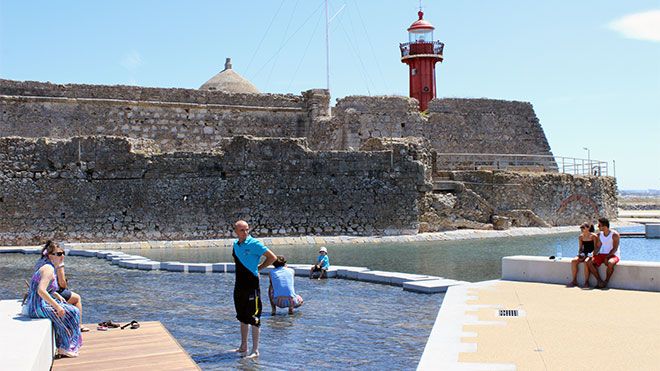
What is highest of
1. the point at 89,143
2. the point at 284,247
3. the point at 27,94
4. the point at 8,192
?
the point at 27,94

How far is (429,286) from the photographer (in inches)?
435

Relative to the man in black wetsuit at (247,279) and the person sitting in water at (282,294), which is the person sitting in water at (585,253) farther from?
the man in black wetsuit at (247,279)

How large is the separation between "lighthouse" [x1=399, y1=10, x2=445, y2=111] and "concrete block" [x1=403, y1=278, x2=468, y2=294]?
30.2 metres

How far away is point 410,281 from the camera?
38.5ft

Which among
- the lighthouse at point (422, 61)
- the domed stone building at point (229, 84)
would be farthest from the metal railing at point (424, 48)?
the domed stone building at point (229, 84)

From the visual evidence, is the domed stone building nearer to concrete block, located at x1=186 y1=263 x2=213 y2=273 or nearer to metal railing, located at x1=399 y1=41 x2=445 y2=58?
metal railing, located at x1=399 y1=41 x2=445 y2=58

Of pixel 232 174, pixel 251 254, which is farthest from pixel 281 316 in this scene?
pixel 232 174

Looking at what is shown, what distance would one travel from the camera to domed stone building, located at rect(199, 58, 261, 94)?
3562cm

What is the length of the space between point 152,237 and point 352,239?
5695 mm

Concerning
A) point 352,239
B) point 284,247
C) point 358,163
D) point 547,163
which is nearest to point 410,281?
point 284,247

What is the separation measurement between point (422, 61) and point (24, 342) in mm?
37340

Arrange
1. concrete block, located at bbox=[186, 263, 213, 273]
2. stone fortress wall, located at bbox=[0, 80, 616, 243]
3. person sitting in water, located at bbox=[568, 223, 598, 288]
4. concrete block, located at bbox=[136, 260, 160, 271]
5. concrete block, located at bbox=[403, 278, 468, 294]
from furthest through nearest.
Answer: stone fortress wall, located at bbox=[0, 80, 616, 243] → concrete block, located at bbox=[136, 260, 160, 271] → concrete block, located at bbox=[186, 263, 213, 273] → concrete block, located at bbox=[403, 278, 468, 294] → person sitting in water, located at bbox=[568, 223, 598, 288]

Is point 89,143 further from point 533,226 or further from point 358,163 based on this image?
point 533,226

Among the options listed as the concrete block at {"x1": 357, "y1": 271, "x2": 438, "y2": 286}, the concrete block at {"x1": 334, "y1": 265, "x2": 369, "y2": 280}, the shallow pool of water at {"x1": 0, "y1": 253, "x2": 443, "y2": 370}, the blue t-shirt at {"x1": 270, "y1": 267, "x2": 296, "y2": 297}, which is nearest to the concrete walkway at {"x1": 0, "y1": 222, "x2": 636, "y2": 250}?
the shallow pool of water at {"x1": 0, "y1": 253, "x2": 443, "y2": 370}
